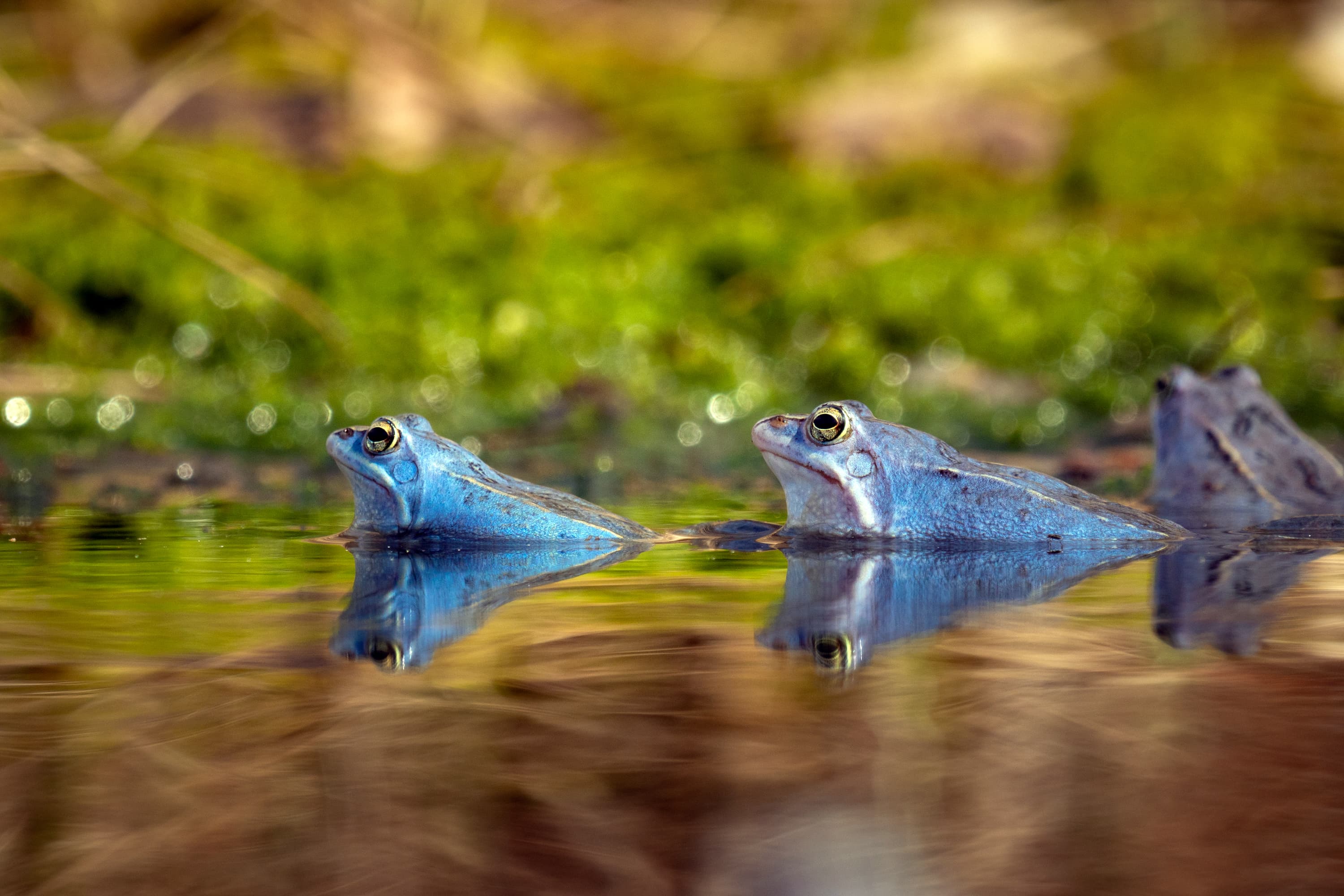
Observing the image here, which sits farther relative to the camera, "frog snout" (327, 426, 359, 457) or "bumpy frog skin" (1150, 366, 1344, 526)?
"bumpy frog skin" (1150, 366, 1344, 526)

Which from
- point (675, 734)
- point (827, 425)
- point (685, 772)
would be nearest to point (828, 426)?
point (827, 425)

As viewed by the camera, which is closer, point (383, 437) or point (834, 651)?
point (834, 651)

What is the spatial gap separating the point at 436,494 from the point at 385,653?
3.47 ft

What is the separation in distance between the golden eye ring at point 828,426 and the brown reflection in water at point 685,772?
0.95m

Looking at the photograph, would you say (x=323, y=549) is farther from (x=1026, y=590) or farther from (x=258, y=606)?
(x=1026, y=590)

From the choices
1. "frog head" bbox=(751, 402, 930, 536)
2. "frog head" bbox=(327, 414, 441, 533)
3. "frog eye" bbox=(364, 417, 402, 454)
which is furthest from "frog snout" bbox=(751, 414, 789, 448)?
"frog eye" bbox=(364, 417, 402, 454)

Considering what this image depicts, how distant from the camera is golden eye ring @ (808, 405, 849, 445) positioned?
297 centimetres

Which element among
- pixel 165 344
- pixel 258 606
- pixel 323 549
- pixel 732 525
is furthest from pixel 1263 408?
pixel 165 344

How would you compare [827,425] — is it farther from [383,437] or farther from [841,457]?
[383,437]

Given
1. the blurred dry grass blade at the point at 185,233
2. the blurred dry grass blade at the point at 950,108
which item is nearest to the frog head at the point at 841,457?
the blurred dry grass blade at the point at 185,233

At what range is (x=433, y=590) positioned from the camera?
8.32 feet

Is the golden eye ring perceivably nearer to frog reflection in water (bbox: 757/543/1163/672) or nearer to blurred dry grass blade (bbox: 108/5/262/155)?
frog reflection in water (bbox: 757/543/1163/672)

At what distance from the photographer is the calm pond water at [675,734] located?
51.6 inches

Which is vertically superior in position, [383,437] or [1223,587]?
[383,437]
